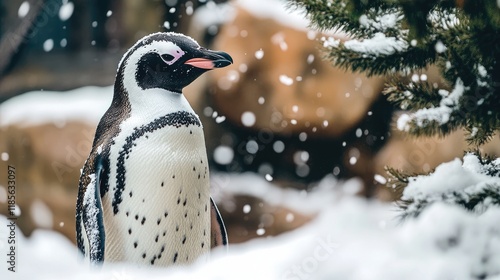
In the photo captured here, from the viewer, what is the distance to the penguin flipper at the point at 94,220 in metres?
1.43

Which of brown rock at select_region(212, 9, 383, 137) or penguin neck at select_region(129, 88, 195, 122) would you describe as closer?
penguin neck at select_region(129, 88, 195, 122)

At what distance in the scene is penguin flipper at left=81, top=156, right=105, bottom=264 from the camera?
4.71ft

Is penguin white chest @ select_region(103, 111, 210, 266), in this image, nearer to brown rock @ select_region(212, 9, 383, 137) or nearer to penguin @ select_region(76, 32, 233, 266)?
penguin @ select_region(76, 32, 233, 266)

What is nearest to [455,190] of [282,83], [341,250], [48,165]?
[341,250]

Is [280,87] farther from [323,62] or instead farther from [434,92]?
[434,92]

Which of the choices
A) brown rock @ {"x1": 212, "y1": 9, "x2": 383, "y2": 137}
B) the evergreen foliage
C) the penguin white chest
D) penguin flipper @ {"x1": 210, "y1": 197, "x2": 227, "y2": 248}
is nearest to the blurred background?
brown rock @ {"x1": 212, "y1": 9, "x2": 383, "y2": 137}

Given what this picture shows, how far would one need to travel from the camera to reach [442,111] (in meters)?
1.06

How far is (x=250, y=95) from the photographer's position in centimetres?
207

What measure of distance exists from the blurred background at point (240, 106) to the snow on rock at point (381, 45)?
888 millimetres

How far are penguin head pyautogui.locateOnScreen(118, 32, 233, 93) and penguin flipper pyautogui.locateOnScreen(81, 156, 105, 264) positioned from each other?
209 mm

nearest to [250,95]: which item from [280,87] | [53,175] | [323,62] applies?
[280,87]

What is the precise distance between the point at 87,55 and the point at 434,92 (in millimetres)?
1189

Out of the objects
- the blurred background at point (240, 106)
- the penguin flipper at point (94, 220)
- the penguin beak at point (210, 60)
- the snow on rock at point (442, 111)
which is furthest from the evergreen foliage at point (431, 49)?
the blurred background at point (240, 106)

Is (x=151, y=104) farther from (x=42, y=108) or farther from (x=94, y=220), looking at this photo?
(x=42, y=108)
